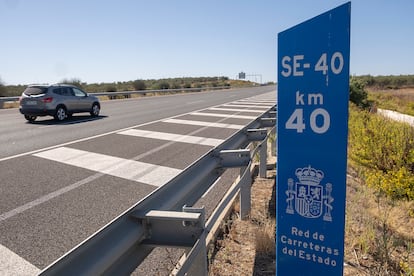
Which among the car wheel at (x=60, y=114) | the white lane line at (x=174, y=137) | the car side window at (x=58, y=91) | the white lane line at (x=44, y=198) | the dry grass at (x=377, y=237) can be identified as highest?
the car side window at (x=58, y=91)

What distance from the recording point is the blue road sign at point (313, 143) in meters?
1.89

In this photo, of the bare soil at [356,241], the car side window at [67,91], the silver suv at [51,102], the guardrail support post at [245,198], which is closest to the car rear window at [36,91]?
the silver suv at [51,102]

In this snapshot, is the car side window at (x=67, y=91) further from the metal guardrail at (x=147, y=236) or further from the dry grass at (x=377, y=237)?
the metal guardrail at (x=147, y=236)

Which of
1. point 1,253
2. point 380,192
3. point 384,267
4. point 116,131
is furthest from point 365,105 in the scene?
point 1,253

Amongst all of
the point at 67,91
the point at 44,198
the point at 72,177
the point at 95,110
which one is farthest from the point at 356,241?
the point at 95,110

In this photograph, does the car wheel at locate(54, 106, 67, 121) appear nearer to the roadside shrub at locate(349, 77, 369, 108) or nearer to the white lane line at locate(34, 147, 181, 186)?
the white lane line at locate(34, 147, 181, 186)

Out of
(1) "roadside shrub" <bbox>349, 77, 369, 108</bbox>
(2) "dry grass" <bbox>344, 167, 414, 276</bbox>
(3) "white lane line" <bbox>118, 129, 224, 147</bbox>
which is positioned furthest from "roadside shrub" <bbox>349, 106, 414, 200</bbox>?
(1) "roadside shrub" <bbox>349, 77, 369, 108</bbox>

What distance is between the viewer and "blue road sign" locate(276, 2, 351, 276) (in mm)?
1891

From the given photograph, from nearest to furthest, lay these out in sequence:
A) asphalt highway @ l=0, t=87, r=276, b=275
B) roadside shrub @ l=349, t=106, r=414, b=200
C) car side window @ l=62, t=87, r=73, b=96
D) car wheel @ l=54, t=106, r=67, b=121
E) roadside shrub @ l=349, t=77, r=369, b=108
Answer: asphalt highway @ l=0, t=87, r=276, b=275 < roadside shrub @ l=349, t=106, r=414, b=200 < car wheel @ l=54, t=106, r=67, b=121 < car side window @ l=62, t=87, r=73, b=96 < roadside shrub @ l=349, t=77, r=369, b=108

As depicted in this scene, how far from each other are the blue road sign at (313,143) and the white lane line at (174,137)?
254 inches

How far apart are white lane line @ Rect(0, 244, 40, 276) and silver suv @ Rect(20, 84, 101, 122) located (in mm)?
12037

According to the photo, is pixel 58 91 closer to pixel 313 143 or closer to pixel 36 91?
pixel 36 91

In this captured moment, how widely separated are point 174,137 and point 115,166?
3.35 metres

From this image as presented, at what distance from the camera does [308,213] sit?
211 centimetres
